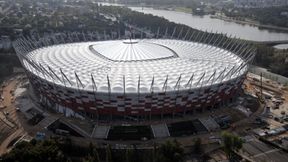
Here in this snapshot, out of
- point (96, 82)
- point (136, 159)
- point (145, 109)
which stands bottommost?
point (136, 159)

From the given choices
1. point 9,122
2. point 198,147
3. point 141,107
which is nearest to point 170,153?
point 198,147

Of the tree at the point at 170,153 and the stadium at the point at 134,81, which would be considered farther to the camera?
the stadium at the point at 134,81

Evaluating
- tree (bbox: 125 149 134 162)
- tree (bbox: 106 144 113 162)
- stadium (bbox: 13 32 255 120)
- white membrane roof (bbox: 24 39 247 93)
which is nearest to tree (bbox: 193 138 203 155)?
stadium (bbox: 13 32 255 120)

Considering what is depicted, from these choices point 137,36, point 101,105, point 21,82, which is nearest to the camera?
point 101,105

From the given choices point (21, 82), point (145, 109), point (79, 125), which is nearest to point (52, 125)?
point (79, 125)

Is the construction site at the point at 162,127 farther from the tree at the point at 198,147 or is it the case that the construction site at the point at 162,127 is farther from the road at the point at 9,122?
the tree at the point at 198,147

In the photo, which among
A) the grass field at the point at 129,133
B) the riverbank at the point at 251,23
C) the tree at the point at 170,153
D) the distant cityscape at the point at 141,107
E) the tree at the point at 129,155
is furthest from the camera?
the riverbank at the point at 251,23

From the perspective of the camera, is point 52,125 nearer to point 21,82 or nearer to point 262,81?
point 21,82

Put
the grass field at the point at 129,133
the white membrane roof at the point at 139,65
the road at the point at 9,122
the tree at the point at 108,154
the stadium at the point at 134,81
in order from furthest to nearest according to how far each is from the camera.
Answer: the white membrane roof at the point at 139,65 → the road at the point at 9,122 → the stadium at the point at 134,81 → the grass field at the point at 129,133 → the tree at the point at 108,154

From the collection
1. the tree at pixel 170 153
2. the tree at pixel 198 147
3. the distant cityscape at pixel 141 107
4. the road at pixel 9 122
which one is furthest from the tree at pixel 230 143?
the road at pixel 9 122
